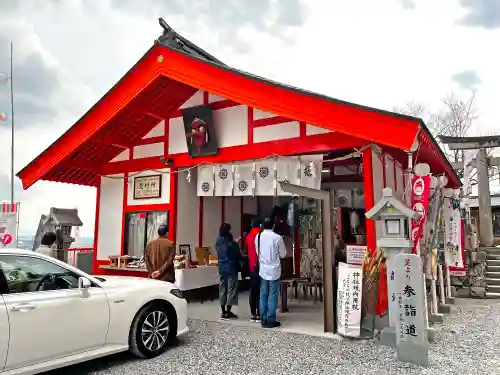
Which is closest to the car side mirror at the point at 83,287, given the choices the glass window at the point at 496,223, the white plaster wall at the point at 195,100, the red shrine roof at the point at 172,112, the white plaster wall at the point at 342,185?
the red shrine roof at the point at 172,112

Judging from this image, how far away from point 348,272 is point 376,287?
562 mm

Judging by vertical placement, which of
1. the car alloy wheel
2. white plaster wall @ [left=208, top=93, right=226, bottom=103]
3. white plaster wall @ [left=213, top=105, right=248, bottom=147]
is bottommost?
the car alloy wheel

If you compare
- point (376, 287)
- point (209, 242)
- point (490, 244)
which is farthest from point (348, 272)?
point (490, 244)

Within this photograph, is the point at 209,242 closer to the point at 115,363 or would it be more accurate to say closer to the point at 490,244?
the point at 115,363

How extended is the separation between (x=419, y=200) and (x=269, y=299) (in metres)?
3.05

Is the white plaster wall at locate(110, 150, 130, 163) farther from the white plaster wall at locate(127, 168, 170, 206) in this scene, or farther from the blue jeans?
the blue jeans

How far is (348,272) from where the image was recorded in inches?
221

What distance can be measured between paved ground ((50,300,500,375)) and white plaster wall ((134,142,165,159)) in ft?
14.8

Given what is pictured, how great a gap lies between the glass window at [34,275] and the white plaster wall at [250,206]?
714 cm

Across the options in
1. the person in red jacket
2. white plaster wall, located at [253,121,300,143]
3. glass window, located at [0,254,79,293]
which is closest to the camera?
glass window, located at [0,254,79,293]

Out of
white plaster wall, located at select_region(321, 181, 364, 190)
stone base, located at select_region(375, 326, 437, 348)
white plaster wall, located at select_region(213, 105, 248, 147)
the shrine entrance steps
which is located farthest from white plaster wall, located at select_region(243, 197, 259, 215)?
the shrine entrance steps

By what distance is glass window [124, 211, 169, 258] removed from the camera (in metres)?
8.95

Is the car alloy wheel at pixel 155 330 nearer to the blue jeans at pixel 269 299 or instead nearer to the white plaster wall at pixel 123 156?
the blue jeans at pixel 269 299

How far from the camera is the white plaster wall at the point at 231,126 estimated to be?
7.92 metres
